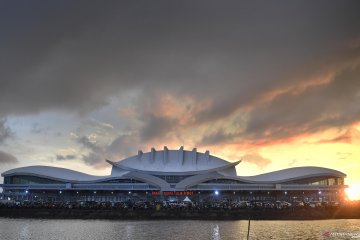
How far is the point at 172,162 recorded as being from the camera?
13938 centimetres

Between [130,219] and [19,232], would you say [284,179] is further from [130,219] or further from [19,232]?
[19,232]

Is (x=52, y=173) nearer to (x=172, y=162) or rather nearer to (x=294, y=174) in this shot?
(x=172, y=162)

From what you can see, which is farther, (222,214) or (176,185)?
(176,185)

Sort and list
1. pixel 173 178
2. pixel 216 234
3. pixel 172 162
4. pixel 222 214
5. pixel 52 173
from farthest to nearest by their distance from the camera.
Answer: pixel 172 162, pixel 52 173, pixel 173 178, pixel 222 214, pixel 216 234

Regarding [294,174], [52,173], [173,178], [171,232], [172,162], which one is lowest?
[171,232]

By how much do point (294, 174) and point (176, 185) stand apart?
114 ft

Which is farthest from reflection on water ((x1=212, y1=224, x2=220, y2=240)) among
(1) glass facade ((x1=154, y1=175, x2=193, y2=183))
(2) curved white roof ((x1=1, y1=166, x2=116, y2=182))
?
(2) curved white roof ((x1=1, y1=166, x2=116, y2=182))

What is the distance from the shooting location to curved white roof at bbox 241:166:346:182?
404 ft

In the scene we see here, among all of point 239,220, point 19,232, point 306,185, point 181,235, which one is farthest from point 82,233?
point 306,185

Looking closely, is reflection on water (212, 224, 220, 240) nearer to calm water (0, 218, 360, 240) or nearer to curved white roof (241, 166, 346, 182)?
calm water (0, 218, 360, 240)

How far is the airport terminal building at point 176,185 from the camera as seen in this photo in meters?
123

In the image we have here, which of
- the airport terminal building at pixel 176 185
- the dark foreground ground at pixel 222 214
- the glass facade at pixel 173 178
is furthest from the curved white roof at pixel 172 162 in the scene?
the dark foreground ground at pixel 222 214

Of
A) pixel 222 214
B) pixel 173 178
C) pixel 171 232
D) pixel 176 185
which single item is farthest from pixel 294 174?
pixel 171 232

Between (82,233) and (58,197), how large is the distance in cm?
8190
